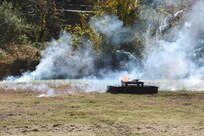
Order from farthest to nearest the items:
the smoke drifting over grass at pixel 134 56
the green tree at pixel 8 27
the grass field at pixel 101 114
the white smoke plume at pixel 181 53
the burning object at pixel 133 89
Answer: the green tree at pixel 8 27
the smoke drifting over grass at pixel 134 56
the white smoke plume at pixel 181 53
the burning object at pixel 133 89
the grass field at pixel 101 114

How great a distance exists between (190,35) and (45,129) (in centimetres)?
2503

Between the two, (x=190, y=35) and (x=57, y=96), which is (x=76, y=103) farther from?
(x=190, y=35)

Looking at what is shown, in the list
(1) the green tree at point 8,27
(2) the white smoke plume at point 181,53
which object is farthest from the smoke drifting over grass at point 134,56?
(1) the green tree at point 8,27

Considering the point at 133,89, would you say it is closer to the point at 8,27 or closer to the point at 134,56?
the point at 134,56

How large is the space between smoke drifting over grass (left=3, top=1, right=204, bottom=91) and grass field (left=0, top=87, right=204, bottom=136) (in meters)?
9.24

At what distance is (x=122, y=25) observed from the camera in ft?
113

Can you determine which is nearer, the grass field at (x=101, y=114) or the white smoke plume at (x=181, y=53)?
the grass field at (x=101, y=114)

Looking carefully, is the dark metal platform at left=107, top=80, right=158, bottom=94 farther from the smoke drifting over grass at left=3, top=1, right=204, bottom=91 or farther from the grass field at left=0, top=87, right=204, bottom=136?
the smoke drifting over grass at left=3, top=1, right=204, bottom=91

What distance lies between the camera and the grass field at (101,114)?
1196 cm

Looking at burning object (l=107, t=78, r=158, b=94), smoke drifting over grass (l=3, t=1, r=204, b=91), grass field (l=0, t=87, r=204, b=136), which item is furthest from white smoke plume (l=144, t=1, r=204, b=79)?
grass field (l=0, t=87, r=204, b=136)

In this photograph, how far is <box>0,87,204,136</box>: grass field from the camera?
11961 millimetres

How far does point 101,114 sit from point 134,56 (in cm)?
1868

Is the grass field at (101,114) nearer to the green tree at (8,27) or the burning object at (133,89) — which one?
the burning object at (133,89)

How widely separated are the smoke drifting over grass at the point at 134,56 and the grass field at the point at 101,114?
9241mm
